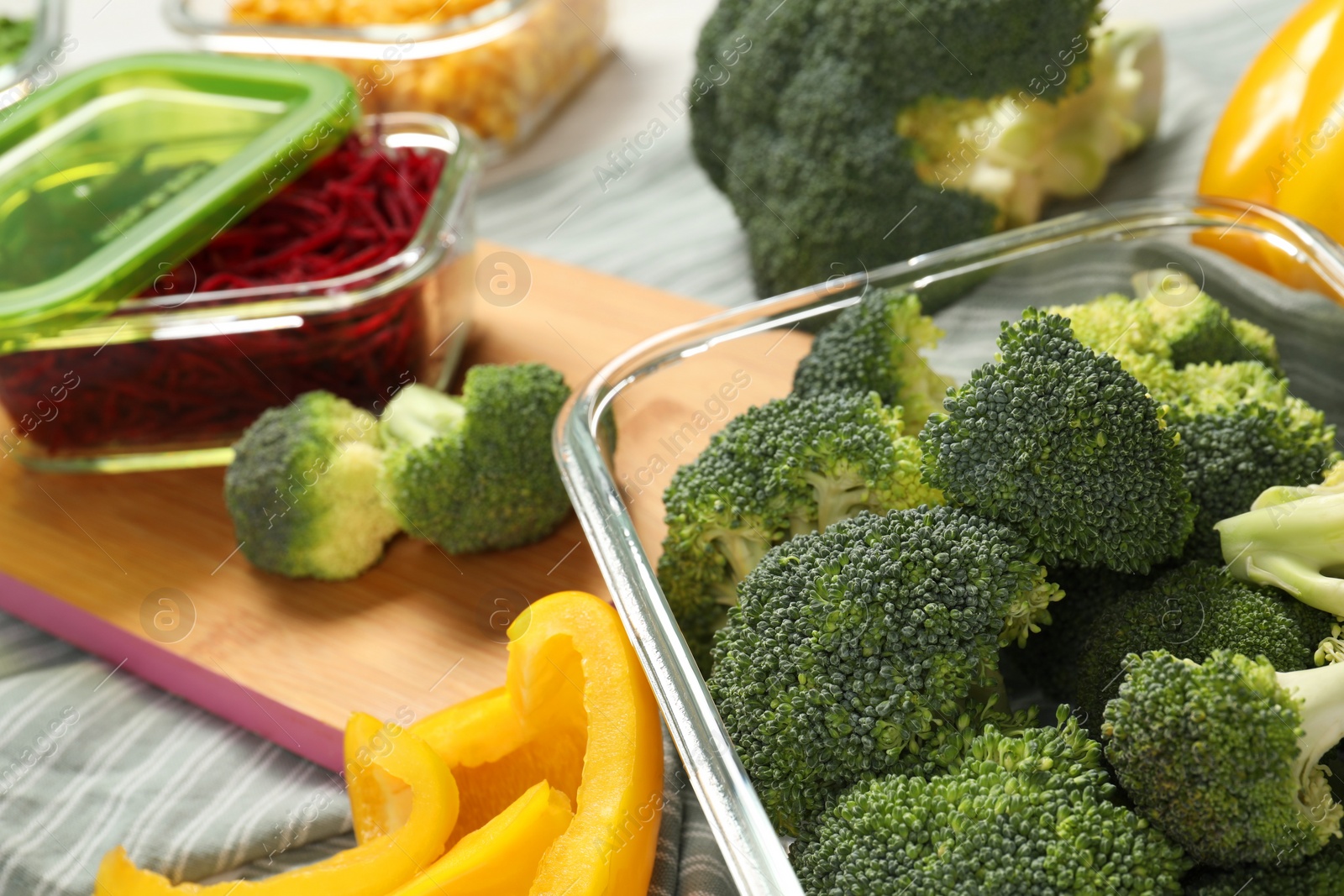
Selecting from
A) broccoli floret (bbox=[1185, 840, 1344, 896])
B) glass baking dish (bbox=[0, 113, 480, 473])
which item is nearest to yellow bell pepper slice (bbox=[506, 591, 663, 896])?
broccoli floret (bbox=[1185, 840, 1344, 896])

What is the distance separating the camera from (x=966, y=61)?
141 centimetres

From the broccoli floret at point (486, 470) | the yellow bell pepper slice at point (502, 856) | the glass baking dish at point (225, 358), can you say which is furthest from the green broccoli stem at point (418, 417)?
the yellow bell pepper slice at point (502, 856)

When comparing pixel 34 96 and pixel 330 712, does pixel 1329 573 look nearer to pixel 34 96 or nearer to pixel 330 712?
pixel 330 712

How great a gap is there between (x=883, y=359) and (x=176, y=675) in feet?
2.62

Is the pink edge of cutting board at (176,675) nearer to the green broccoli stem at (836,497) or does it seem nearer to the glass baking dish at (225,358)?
the glass baking dish at (225,358)

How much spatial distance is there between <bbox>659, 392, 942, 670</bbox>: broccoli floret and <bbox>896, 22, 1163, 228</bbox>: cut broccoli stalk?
64cm

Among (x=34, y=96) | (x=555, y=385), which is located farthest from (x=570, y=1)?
(x=555, y=385)

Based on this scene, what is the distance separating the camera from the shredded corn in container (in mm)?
1948

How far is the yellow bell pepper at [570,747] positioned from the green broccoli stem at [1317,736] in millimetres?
446

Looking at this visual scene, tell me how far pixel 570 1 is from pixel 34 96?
946 millimetres

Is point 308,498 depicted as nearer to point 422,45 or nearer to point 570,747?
point 570,747

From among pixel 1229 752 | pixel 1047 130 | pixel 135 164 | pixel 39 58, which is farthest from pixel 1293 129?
pixel 39 58

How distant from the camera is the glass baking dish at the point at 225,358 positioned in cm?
130

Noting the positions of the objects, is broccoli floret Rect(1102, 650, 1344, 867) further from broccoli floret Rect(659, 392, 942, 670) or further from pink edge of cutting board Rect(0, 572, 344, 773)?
pink edge of cutting board Rect(0, 572, 344, 773)
